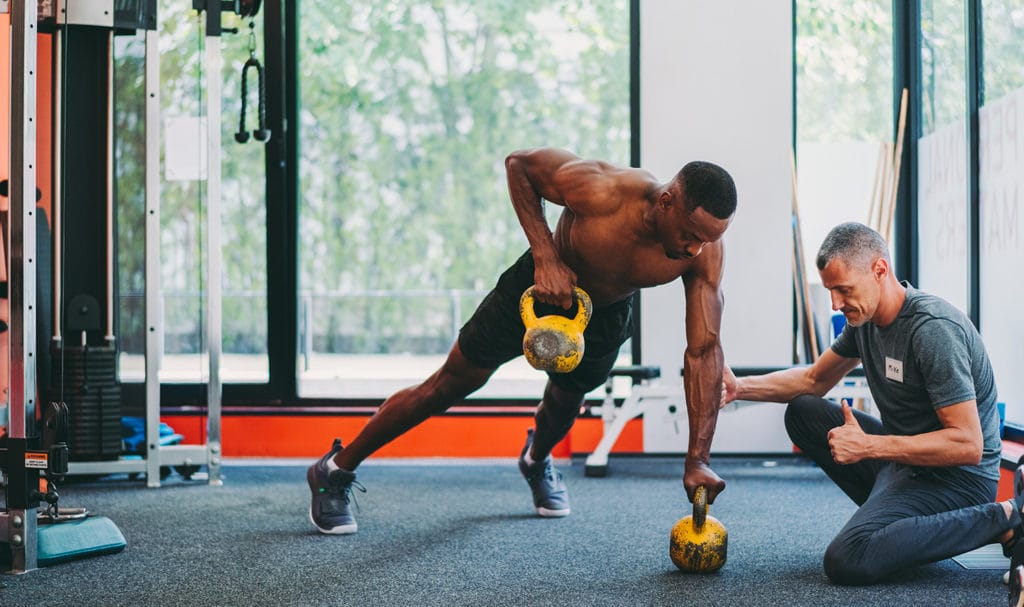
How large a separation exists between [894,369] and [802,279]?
2.30m

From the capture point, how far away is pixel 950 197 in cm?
439

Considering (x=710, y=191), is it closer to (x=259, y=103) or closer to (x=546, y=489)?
(x=546, y=489)

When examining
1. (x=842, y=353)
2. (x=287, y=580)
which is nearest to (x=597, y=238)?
(x=842, y=353)

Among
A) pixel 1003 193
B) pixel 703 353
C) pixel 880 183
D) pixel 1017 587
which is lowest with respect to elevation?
pixel 1017 587

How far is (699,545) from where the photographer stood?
255cm

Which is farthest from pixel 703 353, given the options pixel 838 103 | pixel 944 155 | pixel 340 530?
pixel 838 103

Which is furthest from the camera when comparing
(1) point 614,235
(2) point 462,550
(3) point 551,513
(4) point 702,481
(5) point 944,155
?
(5) point 944,155

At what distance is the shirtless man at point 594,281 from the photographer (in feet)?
8.20

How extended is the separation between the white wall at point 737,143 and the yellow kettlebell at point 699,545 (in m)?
2.16

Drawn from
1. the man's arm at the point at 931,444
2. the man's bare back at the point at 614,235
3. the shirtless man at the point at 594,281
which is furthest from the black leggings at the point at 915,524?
the man's bare back at the point at 614,235

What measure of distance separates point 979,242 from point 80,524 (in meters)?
3.45

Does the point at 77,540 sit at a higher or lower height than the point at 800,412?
lower

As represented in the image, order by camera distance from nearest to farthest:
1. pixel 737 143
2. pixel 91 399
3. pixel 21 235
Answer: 1. pixel 21 235
2. pixel 91 399
3. pixel 737 143

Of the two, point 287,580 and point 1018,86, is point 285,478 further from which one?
point 1018,86
